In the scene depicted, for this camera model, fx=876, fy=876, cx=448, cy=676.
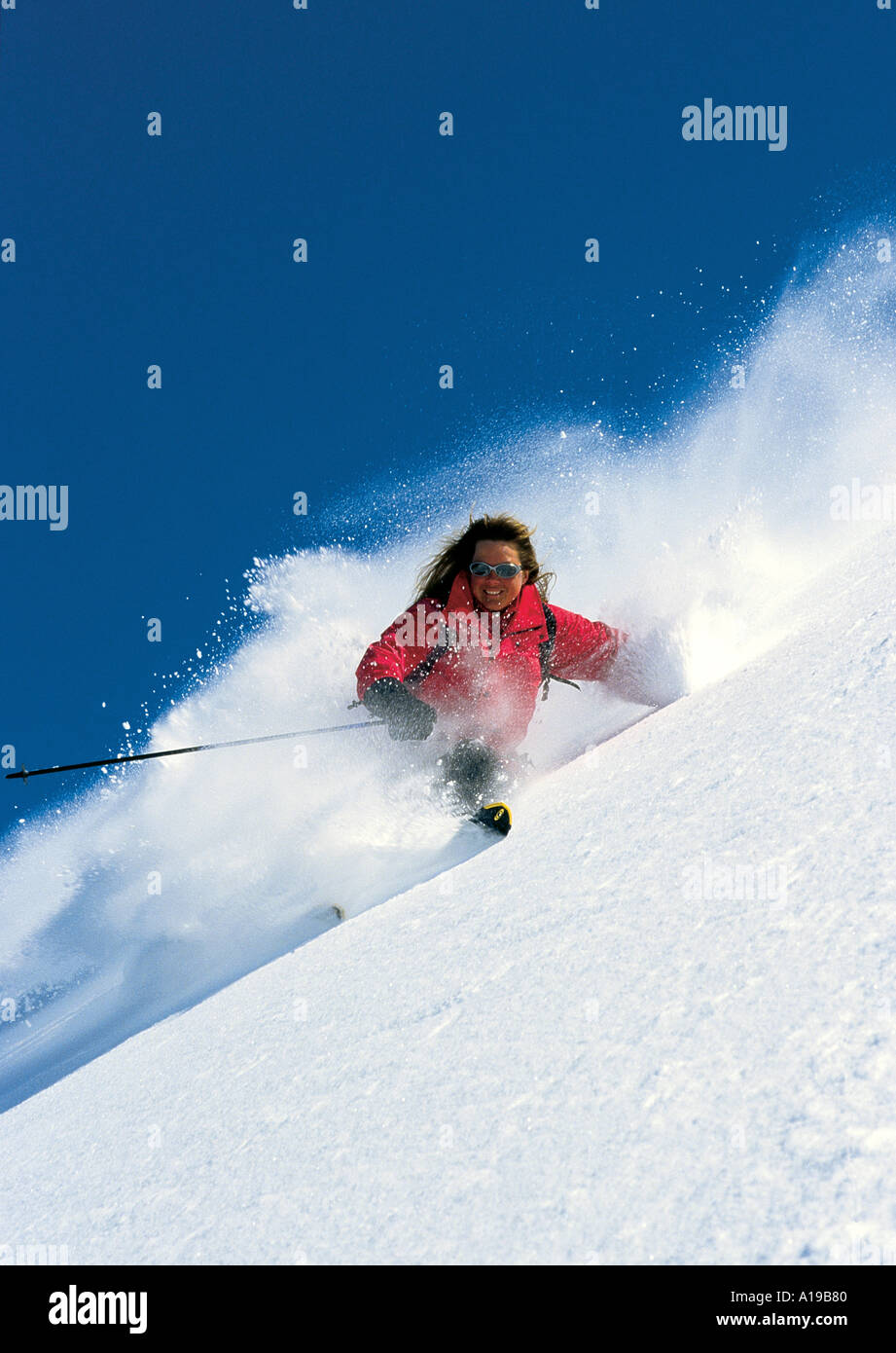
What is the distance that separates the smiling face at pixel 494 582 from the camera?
4.80 m

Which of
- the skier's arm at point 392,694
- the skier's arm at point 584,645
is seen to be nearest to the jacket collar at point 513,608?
the skier's arm at point 584,645

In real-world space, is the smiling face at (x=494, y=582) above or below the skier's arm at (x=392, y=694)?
above

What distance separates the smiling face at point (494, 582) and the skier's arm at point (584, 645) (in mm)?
332

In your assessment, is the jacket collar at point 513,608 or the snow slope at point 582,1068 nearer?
the snow slope at point 582,1068

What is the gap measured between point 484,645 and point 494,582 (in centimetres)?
35

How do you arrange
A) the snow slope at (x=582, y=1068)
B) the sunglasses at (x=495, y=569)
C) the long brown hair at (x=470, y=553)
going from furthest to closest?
1. the long brown hair at (x=470, y=553)
2. the sunglasses at (x=495, y=569)
3. the snow slope at (x=582, y=1068)

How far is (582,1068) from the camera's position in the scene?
146cm

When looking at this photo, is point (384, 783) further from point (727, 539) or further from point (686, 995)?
point (686, 995)

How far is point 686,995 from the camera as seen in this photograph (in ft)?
4.97

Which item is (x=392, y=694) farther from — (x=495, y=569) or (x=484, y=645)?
(x=495, y=569)

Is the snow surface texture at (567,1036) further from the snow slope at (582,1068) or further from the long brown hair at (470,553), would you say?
the long brown hair at (470,553)

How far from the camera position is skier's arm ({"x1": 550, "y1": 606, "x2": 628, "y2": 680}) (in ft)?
16.4

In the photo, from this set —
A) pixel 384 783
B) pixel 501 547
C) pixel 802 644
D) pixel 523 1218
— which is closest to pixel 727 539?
pixel 501 547
